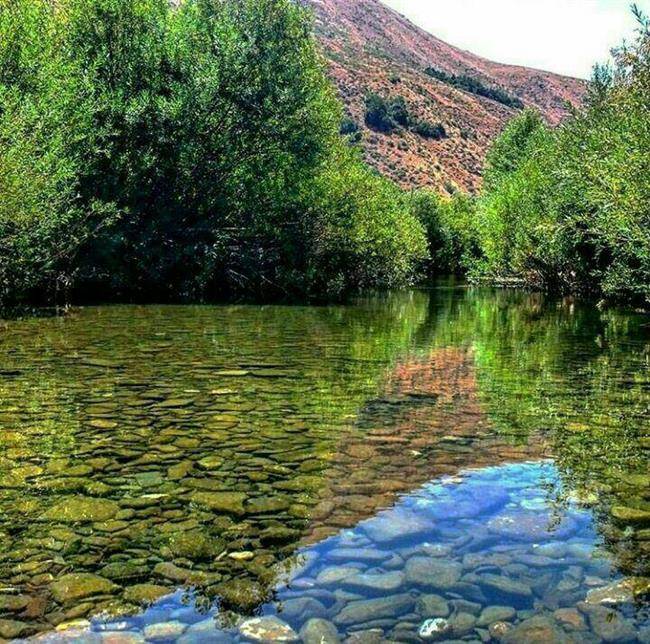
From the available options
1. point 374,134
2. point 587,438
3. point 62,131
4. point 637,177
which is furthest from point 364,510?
point 374,134

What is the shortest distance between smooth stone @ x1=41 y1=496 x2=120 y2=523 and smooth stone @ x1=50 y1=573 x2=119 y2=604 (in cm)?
104

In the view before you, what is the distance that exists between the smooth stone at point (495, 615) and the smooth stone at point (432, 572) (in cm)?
39

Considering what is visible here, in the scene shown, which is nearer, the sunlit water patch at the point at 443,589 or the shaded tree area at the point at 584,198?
the sunlit water patch at the point at 443,589

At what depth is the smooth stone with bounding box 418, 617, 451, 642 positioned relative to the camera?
4.48 metres

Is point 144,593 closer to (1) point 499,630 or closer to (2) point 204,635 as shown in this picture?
(2) point 204,635

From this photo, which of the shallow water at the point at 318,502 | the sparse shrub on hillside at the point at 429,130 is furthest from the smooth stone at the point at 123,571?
the sparse shrub on hillside at the point at 429,130

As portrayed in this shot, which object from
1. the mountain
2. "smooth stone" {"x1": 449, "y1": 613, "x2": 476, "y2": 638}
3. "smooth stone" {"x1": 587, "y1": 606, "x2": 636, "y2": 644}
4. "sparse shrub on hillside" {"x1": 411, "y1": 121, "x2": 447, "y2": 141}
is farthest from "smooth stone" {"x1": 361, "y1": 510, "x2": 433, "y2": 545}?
"sparse shrub on hillside" {"x1": 411, "y1": 121, "x2": 447, "y2": 141}

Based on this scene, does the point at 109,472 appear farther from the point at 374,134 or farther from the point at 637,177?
the point at 374,134

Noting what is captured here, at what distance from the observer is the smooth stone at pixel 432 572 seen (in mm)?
5203

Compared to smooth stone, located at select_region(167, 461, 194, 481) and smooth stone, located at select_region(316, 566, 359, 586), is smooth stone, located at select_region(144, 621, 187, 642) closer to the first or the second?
smooth stone, located at select_region(316, 566, 359, 586)

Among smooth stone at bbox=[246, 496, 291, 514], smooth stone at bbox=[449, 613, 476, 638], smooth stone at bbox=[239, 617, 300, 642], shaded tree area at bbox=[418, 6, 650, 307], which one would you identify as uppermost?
shaded tree area at bbox=[418, 6, 650, 307]

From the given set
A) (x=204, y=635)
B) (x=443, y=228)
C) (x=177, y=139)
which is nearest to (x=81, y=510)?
Result: (x=204, y=635)

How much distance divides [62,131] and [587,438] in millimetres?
21616

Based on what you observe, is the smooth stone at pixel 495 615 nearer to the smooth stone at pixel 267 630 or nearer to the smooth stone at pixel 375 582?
the smooth stone at pixel 375 582
